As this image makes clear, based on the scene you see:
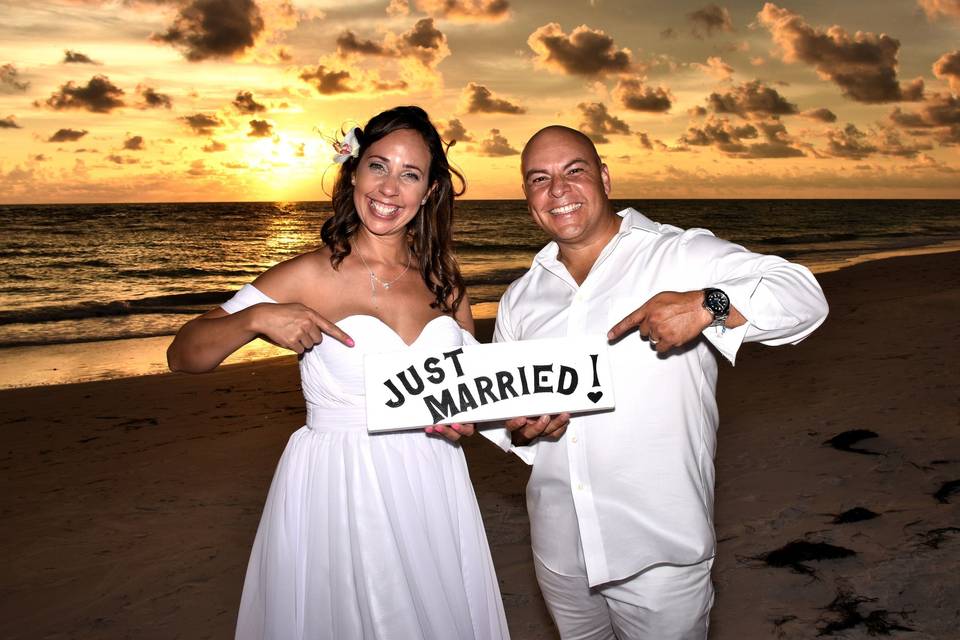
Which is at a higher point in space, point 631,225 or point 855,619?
point 631,225

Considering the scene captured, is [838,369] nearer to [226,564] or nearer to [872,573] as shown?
[872,573]

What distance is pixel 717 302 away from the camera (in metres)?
2.38

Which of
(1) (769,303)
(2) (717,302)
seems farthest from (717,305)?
(1) (769,303)

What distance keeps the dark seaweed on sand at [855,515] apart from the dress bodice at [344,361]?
313 centimetres

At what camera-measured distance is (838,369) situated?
827 cm

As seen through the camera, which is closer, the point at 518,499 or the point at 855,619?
the point at 855,619

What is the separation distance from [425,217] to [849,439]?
4298mm

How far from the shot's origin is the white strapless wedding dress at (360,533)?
2672mm

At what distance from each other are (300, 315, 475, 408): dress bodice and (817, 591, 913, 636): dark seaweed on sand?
2.37 meters

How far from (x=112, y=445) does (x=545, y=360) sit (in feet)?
19.8

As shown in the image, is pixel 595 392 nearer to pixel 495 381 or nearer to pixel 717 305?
pixel 495 381

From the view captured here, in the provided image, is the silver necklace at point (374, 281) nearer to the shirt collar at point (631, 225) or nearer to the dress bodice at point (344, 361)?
the dress bodice at point (344, 361)

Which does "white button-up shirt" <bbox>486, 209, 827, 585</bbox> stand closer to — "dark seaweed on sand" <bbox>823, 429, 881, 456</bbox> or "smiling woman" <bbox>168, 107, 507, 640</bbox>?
"smiling woman" <bbox>168, 107, 507, 640</bbox>

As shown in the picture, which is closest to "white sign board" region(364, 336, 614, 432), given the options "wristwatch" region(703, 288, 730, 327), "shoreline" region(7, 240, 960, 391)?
"wristwatch" region(703, 288, 730, 327)
